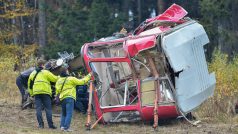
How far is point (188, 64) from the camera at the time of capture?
50.2 ft

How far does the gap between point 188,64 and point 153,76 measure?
34.8 inches

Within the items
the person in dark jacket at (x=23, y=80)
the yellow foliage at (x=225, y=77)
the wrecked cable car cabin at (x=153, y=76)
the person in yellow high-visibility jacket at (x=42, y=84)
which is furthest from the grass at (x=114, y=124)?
the yellow foliage at (x=225, y=77)

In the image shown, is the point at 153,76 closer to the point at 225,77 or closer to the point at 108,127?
the point at 108,127

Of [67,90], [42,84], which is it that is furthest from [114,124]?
[42,84]

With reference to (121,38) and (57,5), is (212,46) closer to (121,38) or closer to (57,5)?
(57,5)

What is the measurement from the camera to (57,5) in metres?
45.5

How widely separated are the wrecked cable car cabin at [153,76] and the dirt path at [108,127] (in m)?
0.34

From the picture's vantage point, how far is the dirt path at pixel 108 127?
13.9m

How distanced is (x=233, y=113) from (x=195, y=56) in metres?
2.96

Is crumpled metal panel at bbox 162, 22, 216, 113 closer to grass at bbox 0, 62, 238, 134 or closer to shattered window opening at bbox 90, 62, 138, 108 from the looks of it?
grass at bbox 0, 62, 238, 134

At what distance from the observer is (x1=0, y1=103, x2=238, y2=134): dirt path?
13881mm

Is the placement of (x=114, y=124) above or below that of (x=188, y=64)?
below

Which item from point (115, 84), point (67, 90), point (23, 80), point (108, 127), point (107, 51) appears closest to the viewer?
point (67, 90)

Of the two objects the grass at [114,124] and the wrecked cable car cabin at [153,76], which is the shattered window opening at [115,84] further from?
the grass at [114,124]
